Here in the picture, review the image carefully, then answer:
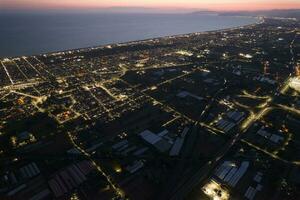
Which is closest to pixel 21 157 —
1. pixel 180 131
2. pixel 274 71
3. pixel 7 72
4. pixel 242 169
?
pixel 180 131

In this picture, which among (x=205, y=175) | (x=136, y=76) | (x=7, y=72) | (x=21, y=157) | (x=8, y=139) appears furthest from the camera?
(x=7, y=72)

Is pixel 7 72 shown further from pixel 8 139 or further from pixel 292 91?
pixel 292 91

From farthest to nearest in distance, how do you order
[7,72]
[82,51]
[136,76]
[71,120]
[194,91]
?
[82,51], [7,72], [136,76], [194,91], [71,120]

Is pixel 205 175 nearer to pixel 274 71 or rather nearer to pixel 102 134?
pixel 102 134

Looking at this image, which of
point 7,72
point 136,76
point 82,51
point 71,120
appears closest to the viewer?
point 71,120


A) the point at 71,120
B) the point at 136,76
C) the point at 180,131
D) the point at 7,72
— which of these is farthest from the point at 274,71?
the point at 7,72

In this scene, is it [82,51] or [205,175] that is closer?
[205,175]
